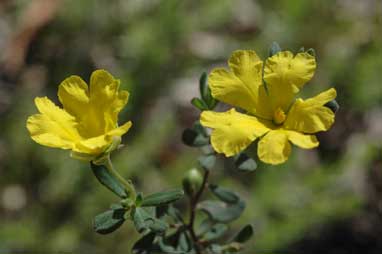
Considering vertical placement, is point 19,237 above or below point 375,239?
above

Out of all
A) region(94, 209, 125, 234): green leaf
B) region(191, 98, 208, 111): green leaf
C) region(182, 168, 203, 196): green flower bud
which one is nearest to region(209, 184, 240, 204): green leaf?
region(182, 168, 203, 196): green flower bud

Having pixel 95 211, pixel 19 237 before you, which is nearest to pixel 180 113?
pixel 95 211

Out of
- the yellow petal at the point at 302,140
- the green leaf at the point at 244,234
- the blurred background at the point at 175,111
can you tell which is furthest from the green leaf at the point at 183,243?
the blurred background at the point at 175,111

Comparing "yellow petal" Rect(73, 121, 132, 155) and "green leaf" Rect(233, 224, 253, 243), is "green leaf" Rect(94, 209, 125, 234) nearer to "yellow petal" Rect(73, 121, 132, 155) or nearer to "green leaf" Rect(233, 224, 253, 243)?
"yellow petal" Rect(73, 121, 132, 155)

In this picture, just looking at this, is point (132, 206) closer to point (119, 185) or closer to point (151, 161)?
point (119, 185)

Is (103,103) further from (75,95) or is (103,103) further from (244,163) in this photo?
(244,163)

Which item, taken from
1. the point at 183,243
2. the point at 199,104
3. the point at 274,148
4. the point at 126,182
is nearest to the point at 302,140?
the point at 274,148

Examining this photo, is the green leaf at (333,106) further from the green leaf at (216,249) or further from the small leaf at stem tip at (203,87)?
the green leaf at (216,249)
